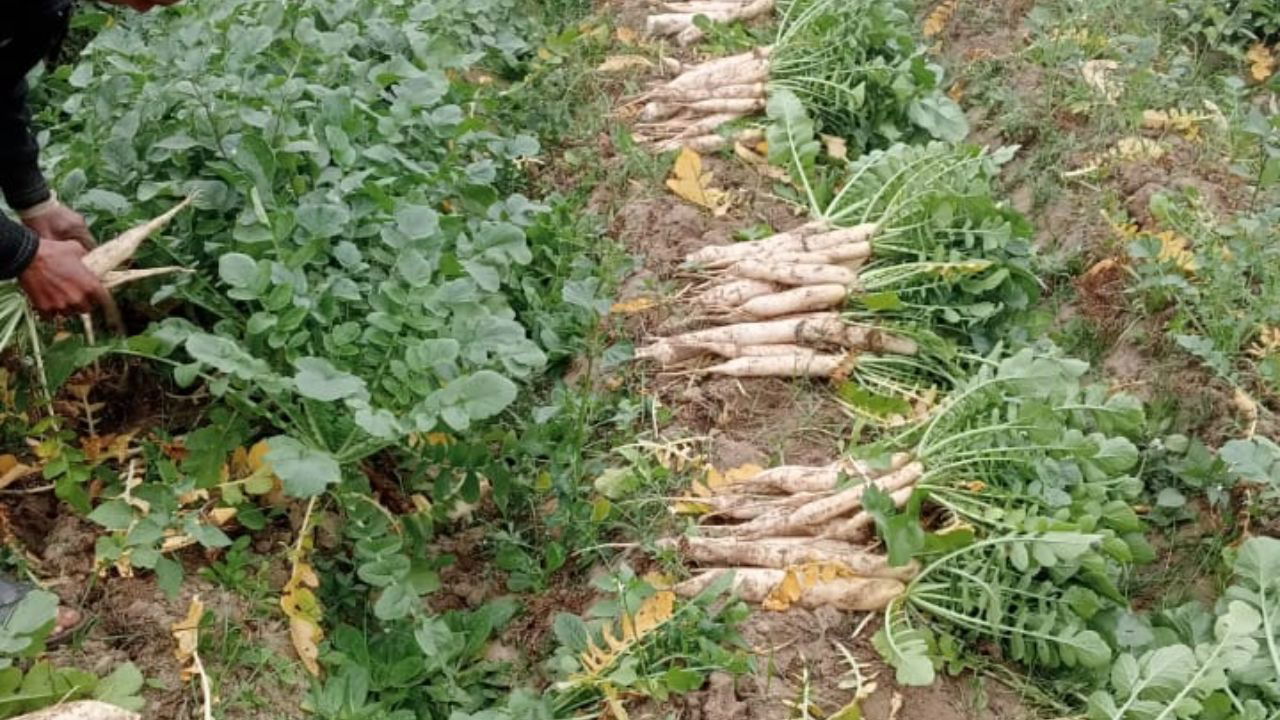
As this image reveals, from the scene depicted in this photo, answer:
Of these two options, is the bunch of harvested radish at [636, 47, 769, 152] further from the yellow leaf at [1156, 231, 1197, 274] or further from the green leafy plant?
the yellow leaf at [1156, 231, 1197, 274]

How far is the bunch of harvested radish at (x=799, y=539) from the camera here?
8.68 ft

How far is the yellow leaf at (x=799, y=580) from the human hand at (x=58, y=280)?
63.6 inches

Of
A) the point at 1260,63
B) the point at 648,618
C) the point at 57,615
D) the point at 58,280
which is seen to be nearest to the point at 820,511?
the point at 648,618

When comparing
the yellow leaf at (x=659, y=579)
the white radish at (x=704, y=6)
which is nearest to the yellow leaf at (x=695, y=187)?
the white radish at (x=704, y=6)

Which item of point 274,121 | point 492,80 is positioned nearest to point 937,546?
point 274,121

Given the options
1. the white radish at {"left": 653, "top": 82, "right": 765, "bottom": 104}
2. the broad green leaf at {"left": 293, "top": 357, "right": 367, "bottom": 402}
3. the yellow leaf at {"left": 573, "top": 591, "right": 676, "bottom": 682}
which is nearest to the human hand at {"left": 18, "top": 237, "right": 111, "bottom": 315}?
the broad green leaf at {"left": 293, "top": 357, "right": 367, "bottom": 402}

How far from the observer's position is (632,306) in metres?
3.54

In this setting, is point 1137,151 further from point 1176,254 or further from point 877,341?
point 877,341

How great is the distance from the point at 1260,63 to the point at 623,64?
2486mm

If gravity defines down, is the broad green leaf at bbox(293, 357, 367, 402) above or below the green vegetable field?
above

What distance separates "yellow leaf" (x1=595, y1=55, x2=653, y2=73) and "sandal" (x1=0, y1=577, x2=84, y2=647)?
3.13 m

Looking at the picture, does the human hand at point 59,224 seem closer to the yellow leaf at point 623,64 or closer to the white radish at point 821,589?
the white radish at point 821,589

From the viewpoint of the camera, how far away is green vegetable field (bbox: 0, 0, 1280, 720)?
2424 mm

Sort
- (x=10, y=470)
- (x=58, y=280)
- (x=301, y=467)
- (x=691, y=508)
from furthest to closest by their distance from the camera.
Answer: (x=691, y=508) → (x=10, y=470) → (x=58, y=280) → (x=301, y=467)
